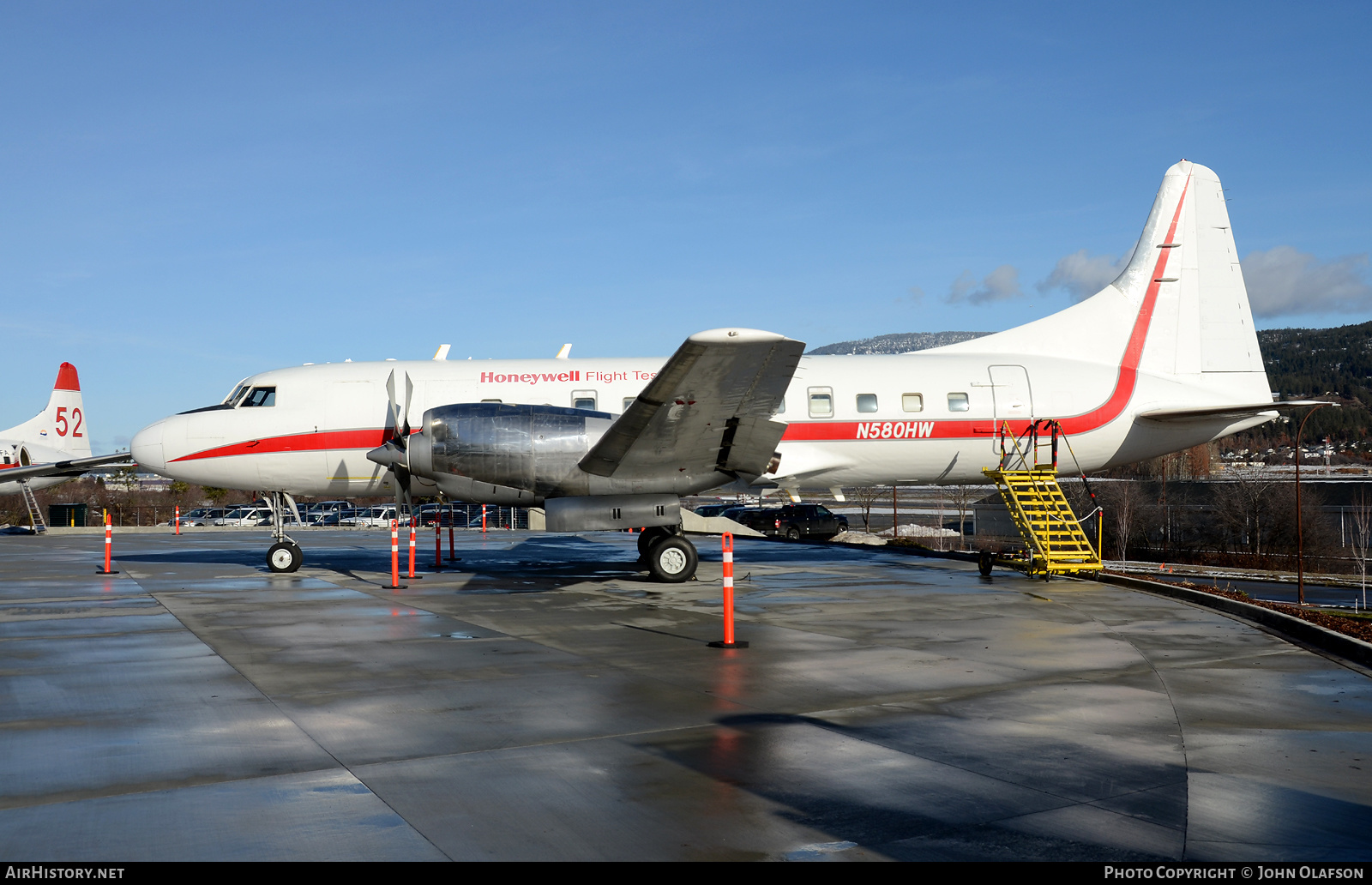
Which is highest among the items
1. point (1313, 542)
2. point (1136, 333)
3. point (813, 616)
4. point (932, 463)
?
point (1136, 333)

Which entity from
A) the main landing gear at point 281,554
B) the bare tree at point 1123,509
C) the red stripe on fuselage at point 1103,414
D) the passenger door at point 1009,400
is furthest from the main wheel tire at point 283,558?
the bare tree at point 1123,509

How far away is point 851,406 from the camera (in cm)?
1792

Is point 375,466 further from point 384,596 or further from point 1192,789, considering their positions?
point 1192,789

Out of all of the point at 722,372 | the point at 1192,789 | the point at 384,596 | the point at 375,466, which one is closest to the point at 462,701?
the point at 1192,789

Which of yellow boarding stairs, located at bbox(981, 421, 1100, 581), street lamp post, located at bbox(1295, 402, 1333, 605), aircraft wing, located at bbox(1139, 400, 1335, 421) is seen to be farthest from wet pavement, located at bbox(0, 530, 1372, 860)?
street lamp post, located at bbox(1295, 402, 1333, 605)

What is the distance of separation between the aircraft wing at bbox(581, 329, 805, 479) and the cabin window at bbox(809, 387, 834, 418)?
2.33 m

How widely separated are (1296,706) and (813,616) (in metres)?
5.94

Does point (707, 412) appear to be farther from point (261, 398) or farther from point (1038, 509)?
point (261, 398)

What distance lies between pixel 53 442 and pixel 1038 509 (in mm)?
Result: 43898

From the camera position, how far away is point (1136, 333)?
19375 mm

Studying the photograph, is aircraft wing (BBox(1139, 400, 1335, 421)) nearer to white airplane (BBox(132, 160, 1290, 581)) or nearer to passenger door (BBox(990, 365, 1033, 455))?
white airplane (BBox(132, 160, 1290, 581))

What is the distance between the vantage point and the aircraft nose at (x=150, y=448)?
18.3m

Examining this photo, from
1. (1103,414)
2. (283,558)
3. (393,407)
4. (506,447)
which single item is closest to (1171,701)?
(506,447)
